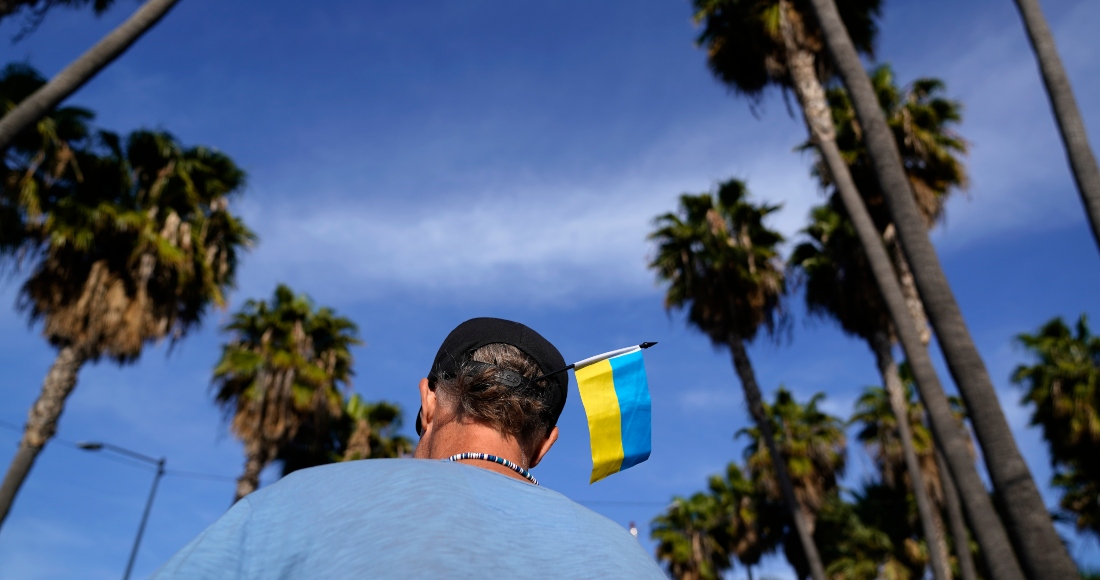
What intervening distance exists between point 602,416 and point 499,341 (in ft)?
2.68

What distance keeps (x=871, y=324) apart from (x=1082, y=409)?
8.48m

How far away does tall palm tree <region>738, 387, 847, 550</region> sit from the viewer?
2675 cm

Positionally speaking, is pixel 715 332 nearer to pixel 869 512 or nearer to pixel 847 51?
pixel 869 512

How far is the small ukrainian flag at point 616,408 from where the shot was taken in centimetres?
277

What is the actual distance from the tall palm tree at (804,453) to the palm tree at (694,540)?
20.1 feet

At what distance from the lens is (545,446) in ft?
7.27

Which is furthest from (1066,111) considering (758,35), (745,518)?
(745,518)

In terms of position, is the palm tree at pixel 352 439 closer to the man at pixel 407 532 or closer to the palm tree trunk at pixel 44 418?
the palm tree trunk at pixel 44 418

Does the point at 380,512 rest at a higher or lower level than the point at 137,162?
lower

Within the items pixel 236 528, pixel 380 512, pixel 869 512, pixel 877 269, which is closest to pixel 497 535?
pixel 380 512

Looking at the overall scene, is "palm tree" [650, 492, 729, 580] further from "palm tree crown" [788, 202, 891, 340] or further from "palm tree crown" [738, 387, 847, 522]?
"palm tree crown" [788, 202, 891, 340]

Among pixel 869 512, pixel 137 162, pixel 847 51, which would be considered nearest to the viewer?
pixel 847 51

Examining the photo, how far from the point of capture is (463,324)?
222cm

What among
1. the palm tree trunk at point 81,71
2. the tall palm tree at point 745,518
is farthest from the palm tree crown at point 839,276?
the palm tree trunk at point 81,71
